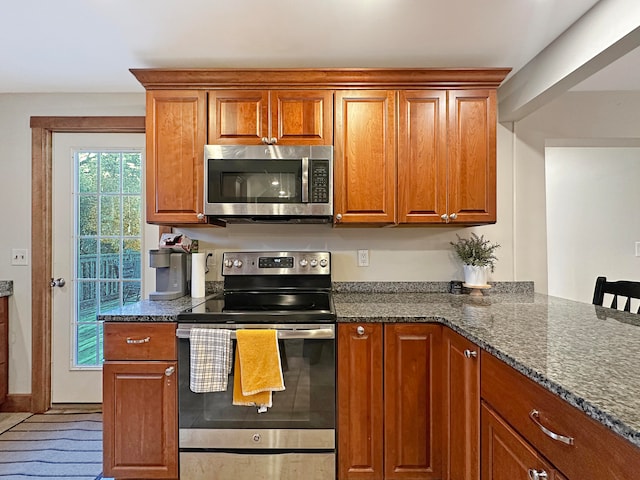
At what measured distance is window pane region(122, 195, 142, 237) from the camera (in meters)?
A: 2.64

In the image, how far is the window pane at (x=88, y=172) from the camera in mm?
2629

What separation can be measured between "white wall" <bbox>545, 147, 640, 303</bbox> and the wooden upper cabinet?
255 cm

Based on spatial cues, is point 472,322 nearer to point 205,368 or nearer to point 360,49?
point 205,368

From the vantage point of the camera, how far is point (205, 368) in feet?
5.48

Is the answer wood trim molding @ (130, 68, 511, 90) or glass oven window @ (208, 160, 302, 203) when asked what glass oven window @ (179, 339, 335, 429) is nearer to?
glass oven window @ (208, 160, 302, 203)

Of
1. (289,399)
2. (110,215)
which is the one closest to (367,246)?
(289,399)

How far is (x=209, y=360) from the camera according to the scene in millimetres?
1671

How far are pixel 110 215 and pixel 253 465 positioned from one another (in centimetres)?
201

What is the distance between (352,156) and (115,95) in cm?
184

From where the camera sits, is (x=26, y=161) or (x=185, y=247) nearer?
(x=185, y=247)

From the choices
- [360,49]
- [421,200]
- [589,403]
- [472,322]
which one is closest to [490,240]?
[421,200]

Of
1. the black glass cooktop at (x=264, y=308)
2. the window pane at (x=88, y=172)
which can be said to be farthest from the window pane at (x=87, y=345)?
the black glass cooktop at (x=264, y=308)

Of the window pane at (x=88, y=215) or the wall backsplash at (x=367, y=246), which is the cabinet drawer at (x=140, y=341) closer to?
the wall backsplash at (x=367, y=246)

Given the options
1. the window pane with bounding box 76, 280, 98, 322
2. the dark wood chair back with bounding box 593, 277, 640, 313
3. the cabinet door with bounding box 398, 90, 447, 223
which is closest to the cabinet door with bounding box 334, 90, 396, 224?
the cabinet door with bounding box 398, 90, 447, 223
